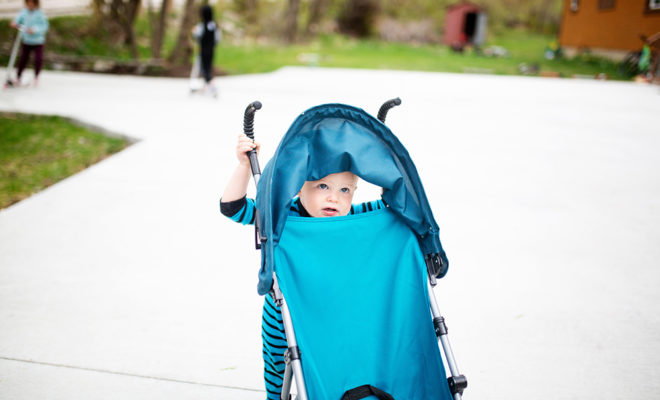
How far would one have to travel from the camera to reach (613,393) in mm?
2676

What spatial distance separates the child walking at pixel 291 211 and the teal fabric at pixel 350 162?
0.08 meters

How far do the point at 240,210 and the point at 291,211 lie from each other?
0.22 m

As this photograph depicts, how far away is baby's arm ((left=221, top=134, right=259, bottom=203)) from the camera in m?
2.13

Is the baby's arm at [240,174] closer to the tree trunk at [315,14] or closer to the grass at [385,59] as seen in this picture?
the grass at [385,59]

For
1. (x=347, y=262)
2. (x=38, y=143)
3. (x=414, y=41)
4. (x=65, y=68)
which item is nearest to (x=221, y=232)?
(x=347, y=262)

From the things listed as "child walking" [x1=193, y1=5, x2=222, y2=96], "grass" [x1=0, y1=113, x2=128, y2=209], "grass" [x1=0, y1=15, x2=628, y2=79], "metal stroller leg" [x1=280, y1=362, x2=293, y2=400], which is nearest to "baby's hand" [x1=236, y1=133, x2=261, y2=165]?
"metal stroller leg" [x1=280, y1=362, x2=293, y2=400]

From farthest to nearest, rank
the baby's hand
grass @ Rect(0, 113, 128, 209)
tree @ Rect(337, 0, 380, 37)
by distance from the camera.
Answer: tree @ Rect(337, 0, 380, 37)
grass @ Rect(0, 113, 128, 209)
the baby's hand

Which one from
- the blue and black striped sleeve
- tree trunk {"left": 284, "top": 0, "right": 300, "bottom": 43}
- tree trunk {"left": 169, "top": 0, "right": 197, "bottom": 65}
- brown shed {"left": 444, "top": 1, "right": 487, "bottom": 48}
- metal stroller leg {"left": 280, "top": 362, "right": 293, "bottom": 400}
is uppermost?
brown shed {"left": 444, "top": 1, "right": 487, "bottom": 48}

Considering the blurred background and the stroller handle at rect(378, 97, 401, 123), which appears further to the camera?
the blurred background

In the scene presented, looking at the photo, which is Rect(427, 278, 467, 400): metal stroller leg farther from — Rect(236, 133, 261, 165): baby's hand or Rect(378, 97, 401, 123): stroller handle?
Rect(236, 133, 261, 165): baby's hand

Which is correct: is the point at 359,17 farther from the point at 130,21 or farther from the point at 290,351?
the point at 290,351

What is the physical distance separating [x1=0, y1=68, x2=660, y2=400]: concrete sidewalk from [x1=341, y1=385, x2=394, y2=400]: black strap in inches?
30.4

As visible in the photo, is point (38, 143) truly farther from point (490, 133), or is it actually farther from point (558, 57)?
point (558, 57)

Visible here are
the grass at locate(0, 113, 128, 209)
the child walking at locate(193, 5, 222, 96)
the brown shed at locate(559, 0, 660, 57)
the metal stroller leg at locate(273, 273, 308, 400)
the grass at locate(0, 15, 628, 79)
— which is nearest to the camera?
the metal stroller leg at locate(273, 273, 308, 400)
